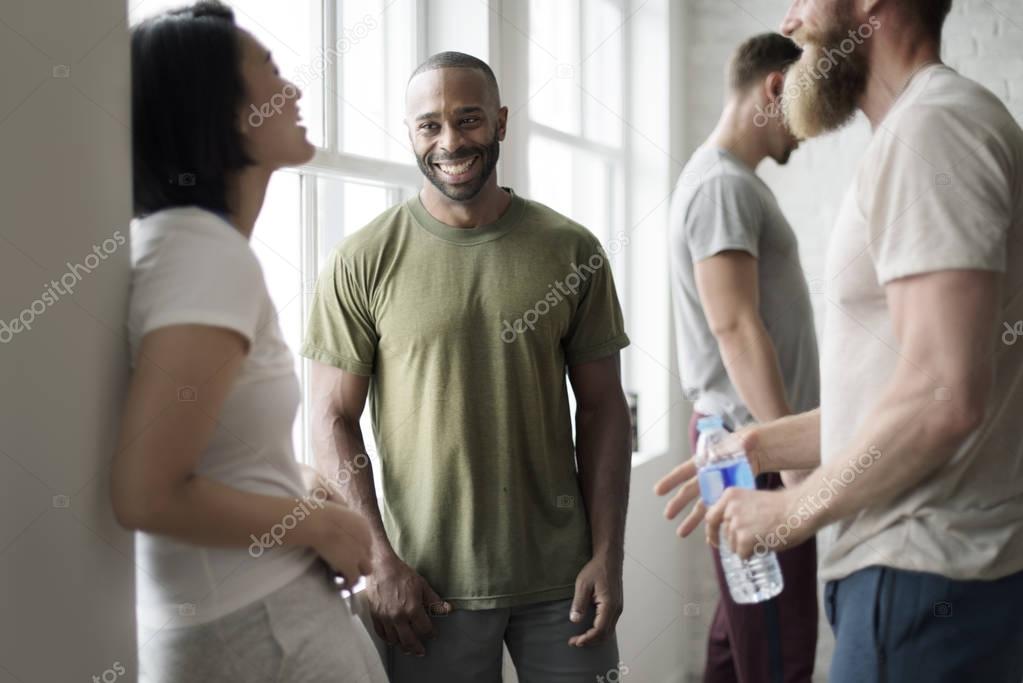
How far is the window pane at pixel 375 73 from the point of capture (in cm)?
174

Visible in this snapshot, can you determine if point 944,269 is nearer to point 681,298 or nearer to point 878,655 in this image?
point 878,655

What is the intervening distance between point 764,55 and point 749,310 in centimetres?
56

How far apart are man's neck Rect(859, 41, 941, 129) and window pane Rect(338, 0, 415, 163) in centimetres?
87

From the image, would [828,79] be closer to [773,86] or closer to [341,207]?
[341,207]

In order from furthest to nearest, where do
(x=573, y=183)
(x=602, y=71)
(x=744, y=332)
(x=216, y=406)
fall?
(x=602, y=71) < (x=573, y=183) < (x=744, y=332) < (x=216, y=406)

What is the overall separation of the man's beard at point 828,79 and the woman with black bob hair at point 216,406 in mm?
656

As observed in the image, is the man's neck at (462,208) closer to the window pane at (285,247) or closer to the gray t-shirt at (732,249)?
the window pane at (285,247)

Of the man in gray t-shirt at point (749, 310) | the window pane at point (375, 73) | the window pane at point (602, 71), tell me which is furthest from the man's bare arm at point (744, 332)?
the window pane at point (602, 71)

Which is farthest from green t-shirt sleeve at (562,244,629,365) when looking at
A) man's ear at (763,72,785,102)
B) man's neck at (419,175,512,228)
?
man's ear at (763,72,785,102)

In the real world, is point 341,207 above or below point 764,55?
below

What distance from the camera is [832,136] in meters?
2.84

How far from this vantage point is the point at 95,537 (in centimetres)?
88

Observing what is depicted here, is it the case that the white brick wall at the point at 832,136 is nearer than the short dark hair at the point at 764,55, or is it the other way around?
the short dark hair at the point at 764,55

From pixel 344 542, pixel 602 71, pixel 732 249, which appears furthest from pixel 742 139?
pixel 344 542
